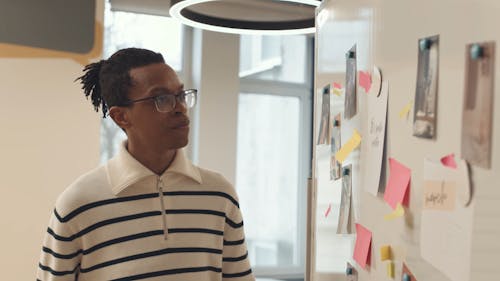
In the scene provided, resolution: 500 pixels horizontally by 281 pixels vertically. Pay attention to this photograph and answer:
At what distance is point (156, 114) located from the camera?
143 centimetres

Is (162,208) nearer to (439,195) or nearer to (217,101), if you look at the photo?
(439,195)

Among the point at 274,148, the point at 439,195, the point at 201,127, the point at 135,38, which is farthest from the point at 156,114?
the point at 274,148

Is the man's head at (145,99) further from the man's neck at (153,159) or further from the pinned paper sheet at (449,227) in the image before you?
the pinned paper sheet at (449,227)

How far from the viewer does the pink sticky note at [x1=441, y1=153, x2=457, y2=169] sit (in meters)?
0.79

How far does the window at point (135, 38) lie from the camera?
4.12 metres

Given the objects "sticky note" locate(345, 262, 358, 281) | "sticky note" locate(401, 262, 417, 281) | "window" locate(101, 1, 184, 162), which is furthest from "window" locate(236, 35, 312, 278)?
"sticky note" locate(401, 262, 417, 281)

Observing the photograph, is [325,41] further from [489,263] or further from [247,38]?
[247,38]

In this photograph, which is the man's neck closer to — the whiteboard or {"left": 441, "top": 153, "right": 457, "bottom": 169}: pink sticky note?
the whiteboard

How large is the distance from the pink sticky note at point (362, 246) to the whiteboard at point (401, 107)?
20 millimetres

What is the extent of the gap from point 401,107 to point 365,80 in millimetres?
232

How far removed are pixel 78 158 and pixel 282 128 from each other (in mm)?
2067

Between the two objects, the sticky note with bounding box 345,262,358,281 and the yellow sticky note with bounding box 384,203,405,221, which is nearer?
the yellow sticky note with bounding box 384,203,405,221

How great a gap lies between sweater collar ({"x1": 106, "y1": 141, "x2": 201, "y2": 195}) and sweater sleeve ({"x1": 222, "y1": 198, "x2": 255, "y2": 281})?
0.50 ft

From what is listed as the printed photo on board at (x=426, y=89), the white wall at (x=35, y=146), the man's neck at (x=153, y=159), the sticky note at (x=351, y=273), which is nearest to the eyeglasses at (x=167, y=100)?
the man's neck at (x=153, y=159)
